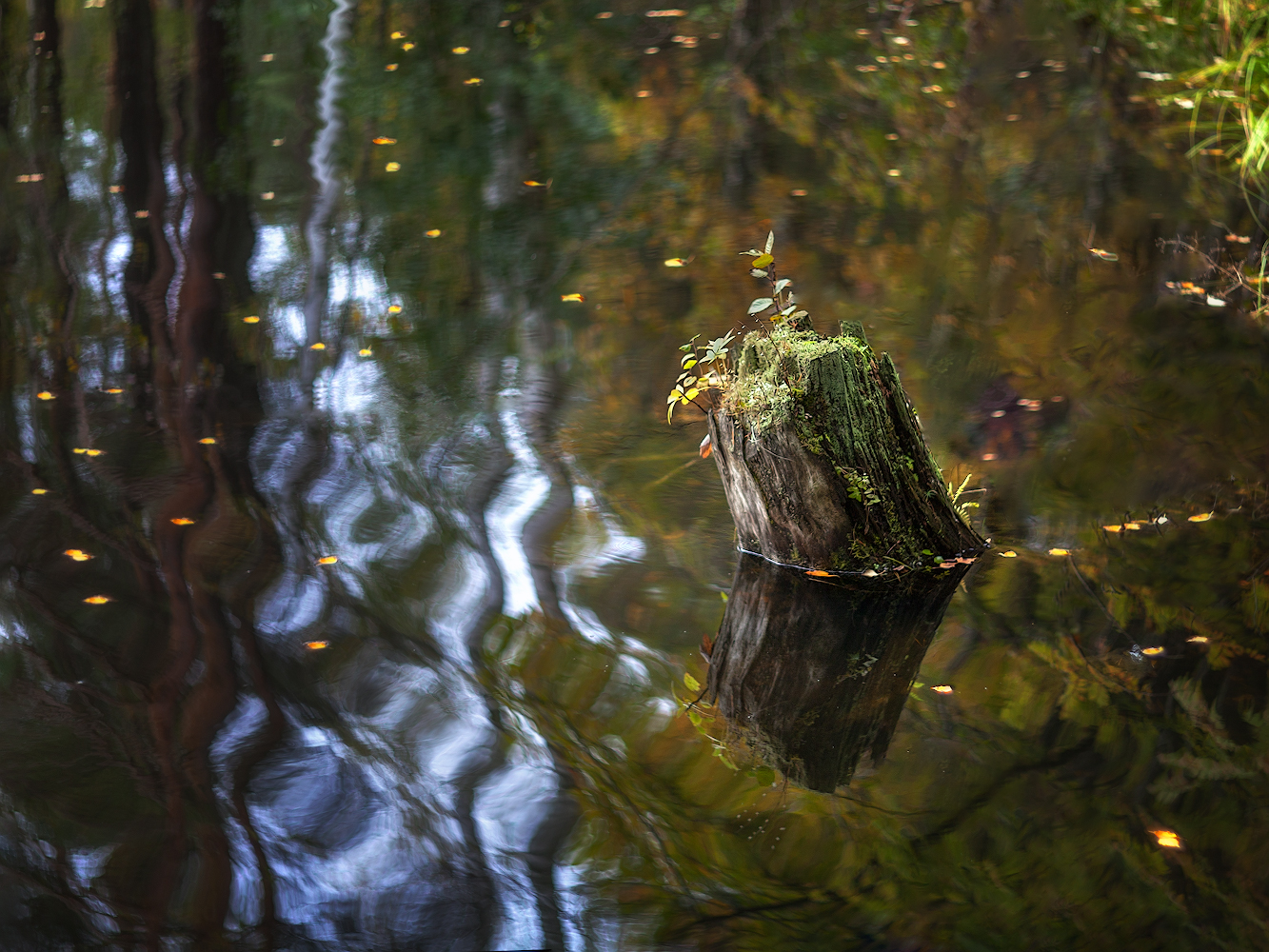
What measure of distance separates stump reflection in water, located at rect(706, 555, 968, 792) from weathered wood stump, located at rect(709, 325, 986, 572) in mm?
121

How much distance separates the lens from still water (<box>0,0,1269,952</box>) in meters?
2.98

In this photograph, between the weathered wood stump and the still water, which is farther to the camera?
the weathered wood stump

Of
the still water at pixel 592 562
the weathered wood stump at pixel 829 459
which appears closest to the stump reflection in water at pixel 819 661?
the still water at pixel 592 562

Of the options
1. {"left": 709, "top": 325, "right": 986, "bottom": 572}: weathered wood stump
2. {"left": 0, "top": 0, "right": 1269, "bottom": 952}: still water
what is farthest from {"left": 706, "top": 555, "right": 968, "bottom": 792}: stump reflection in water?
{"left": 709, "top": 325, "right": 986, "bottom": 572}: weathered wood stump

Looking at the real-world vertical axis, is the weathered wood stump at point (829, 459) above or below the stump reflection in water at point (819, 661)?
above

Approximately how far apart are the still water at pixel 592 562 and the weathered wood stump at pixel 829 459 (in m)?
0.17

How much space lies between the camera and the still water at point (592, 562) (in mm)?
2984

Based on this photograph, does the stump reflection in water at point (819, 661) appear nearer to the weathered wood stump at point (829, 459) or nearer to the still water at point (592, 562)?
the still water at point (592, 562)

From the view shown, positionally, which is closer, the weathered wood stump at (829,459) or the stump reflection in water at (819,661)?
the stump reflection in water at (819,661)

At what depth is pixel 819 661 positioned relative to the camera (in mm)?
3697

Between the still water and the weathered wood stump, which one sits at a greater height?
the weathered wood stump

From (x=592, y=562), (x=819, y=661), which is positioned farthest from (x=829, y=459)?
(x=592, y=562)

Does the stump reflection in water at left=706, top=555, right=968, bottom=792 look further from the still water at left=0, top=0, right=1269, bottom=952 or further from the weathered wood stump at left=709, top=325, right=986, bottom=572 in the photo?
the weathered wood stump at left=709, top=325, right=986, bottom=572

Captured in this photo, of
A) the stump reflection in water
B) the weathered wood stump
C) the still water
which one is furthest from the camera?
the weathered wood stump
